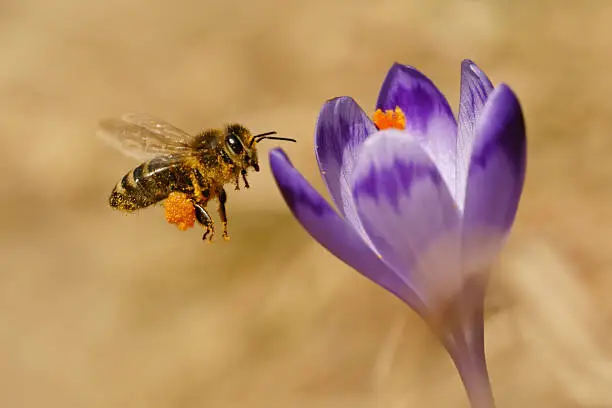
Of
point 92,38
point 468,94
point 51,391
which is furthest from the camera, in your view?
point 92,38

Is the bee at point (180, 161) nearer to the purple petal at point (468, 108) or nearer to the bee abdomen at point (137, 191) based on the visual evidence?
the bee abdomen at point (137, 191)

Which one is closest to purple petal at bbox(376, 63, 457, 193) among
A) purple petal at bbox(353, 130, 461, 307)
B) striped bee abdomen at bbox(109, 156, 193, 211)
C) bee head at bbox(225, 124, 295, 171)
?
purple petal at bbox(353, 130, 461, 307)

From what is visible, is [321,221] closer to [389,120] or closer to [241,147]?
[389,120]

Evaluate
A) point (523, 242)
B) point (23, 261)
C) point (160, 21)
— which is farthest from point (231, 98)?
point (523, 242)

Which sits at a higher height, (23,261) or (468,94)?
(23,261)

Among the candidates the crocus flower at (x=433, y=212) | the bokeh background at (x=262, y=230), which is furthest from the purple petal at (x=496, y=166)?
the bokeh background at (x=262, y=230)

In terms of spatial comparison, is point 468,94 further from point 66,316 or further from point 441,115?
point 66,316

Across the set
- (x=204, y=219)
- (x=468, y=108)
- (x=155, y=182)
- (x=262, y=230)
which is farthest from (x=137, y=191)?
(x=262, y=230)

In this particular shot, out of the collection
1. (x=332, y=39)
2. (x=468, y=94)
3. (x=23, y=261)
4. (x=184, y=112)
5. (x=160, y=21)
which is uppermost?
(x=160, y=21)
